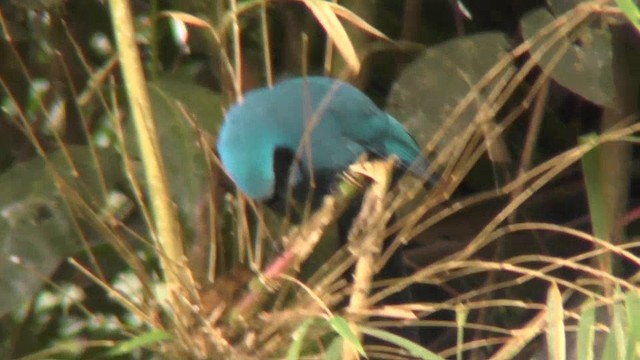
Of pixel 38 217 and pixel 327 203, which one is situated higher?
pixel 327 203

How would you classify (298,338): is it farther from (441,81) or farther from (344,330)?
(441,81)

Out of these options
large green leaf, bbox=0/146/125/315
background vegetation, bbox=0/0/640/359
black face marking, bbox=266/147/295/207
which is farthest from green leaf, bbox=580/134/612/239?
large green leaf, bbox=0/146/125/315

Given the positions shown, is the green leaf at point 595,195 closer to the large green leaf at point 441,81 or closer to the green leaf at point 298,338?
the large green leaf at point 441,81

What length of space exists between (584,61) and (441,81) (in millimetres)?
118

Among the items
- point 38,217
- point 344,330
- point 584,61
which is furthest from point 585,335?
point 38,217

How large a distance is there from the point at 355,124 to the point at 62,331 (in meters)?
0.35

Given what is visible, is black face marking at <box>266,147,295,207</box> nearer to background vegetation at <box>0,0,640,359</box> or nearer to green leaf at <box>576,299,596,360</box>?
background vegetation at <box>0,0,640,359</box>

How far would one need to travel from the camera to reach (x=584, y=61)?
33.5 inches

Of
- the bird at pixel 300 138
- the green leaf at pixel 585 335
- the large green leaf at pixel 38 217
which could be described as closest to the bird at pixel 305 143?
the bird at pixel 300 138

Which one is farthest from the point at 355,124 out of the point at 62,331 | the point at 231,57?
the point at 62,331

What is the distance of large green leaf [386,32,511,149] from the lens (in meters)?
0.87

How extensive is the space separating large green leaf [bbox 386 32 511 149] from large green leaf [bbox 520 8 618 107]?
4 centimetres

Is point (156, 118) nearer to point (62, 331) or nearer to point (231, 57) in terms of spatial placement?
point (231, 57)

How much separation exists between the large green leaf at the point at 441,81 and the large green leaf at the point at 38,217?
251 millimetres
